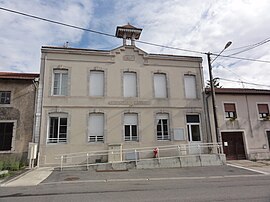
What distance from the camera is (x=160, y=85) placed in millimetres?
16203

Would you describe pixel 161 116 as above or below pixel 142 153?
above

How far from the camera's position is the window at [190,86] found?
53.8 feet

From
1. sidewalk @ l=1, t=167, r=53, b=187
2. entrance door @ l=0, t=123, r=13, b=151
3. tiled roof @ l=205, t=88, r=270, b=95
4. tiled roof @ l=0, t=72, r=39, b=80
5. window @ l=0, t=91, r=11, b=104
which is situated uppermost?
tiled roof @ l=0, t=72, r=39, b=80

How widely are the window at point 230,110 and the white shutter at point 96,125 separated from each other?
9.18 m

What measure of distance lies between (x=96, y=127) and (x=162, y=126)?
4586 mm

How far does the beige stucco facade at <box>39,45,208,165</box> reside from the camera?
45.6 ft

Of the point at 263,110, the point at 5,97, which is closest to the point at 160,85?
the point at 263,110

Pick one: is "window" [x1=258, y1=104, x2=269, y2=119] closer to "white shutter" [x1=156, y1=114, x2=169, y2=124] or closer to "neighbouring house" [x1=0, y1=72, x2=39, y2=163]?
"white shutter" [x1=156, y1=114, x2=169, y2=124]

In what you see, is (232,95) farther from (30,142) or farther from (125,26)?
(30,142)

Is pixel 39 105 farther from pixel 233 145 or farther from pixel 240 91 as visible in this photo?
pixel 240 91

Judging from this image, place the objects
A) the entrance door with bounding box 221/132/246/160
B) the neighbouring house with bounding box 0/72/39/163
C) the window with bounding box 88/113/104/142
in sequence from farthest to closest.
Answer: the entrance door with bounding box 221/132/246/160 → the window with bounding box 88/113/104/142 → the neighbouring house with bounding box 0/72/39/163

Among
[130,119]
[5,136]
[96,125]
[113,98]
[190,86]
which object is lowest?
[5,136]

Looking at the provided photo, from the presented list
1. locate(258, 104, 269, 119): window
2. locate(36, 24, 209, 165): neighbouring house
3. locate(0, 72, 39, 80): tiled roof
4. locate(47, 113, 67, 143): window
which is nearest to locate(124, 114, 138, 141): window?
locate(36, 24, 209, 165): neighbouring house

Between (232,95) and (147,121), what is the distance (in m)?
7.00
